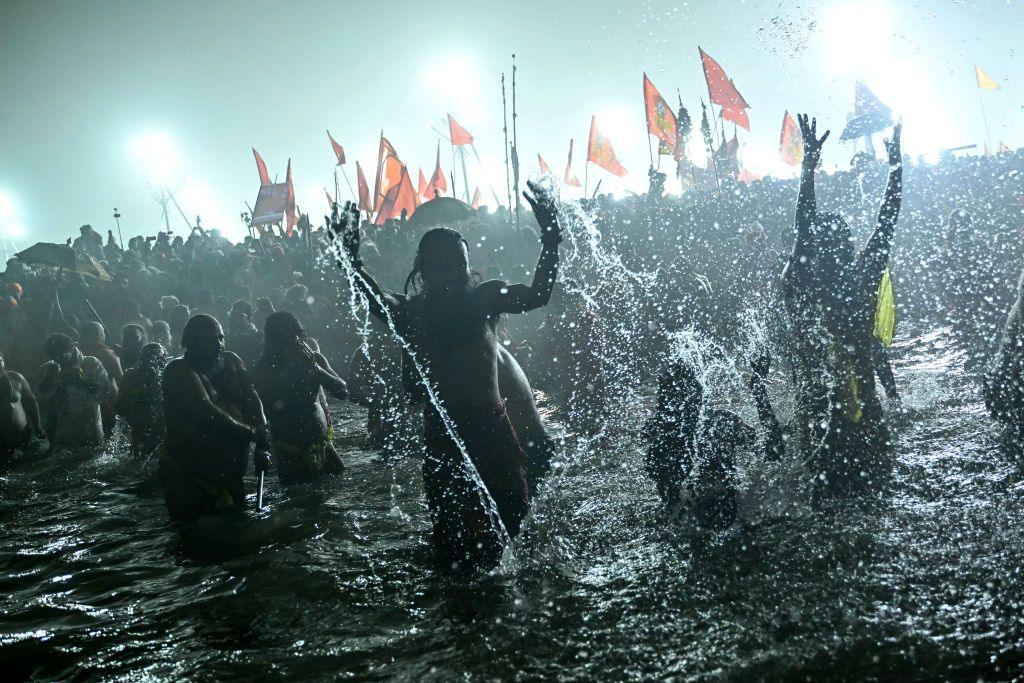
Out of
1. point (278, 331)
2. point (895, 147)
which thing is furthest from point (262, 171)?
point (895, 147)

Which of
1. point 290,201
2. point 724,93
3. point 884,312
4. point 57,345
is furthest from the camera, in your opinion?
point 290,201

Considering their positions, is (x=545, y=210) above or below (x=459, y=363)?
above

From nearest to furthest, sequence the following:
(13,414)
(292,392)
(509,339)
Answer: (292,392) < (509,339) < (13,414)

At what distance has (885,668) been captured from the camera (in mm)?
2566

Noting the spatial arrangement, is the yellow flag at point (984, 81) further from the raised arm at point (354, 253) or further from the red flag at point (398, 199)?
the raised arm at point (354, 253)

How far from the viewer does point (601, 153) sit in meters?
23.7

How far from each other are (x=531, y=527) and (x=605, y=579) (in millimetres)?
1012

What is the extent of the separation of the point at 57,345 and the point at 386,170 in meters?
17.2

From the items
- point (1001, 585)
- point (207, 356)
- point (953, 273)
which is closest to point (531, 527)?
point (1001, 585)

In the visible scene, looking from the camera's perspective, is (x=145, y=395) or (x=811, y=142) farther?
(x=145, y=395)

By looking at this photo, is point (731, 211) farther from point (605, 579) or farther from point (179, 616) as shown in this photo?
point (179, 616)

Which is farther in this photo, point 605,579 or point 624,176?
point 624,176

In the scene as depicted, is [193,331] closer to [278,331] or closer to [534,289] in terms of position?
[278,331]

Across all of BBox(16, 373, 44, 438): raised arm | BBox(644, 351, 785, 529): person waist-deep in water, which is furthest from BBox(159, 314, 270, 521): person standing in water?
BBox(16, 373, 44, 438): raised arm
